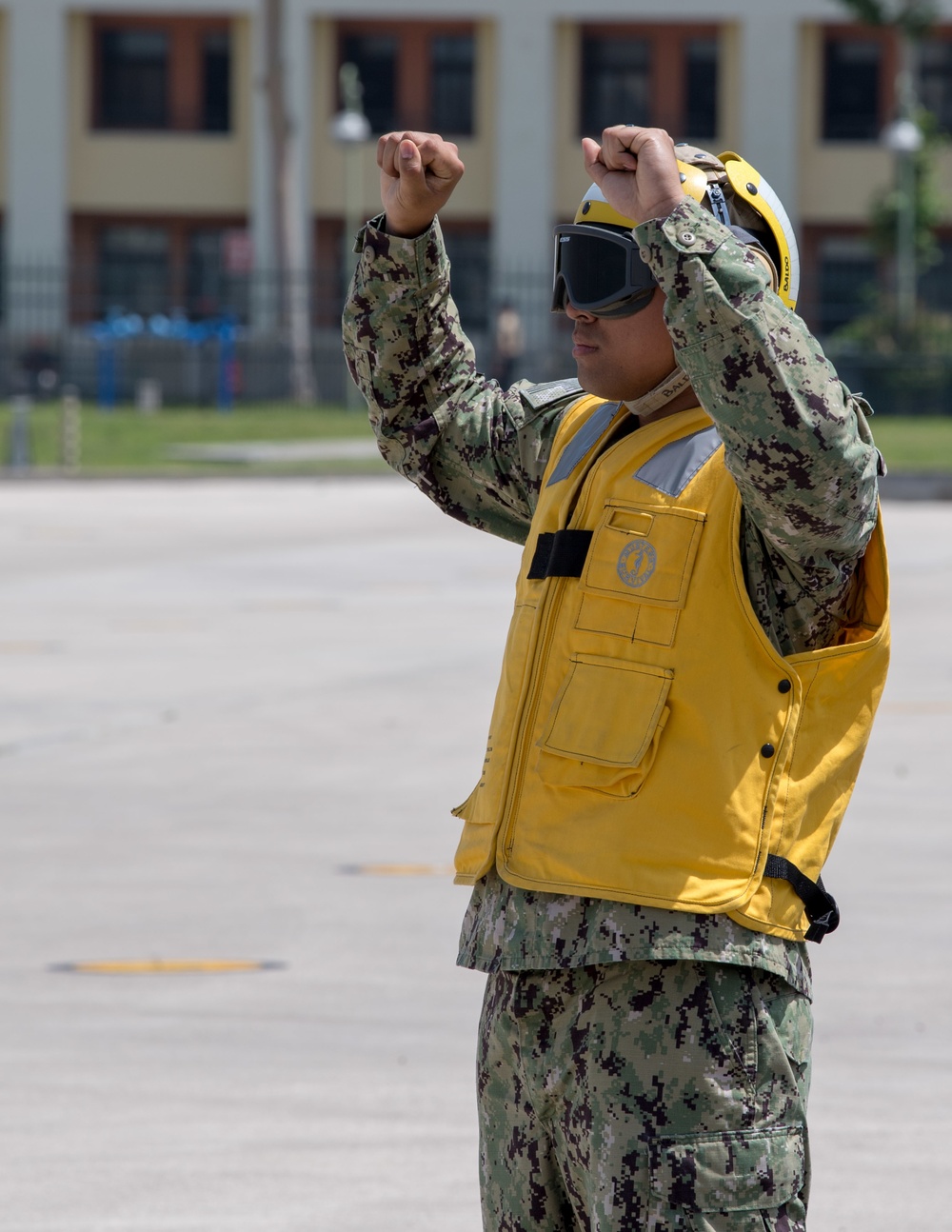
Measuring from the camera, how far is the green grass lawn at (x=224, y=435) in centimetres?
2633

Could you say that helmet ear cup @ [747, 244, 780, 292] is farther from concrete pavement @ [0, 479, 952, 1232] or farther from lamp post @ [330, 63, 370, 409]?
lamp post @ [330, 63, 370, 409]

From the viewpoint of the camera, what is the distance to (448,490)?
10.8 feet

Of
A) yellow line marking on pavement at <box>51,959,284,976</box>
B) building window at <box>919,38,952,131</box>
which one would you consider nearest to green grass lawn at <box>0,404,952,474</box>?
building window at <box>919,38,952,131</box>

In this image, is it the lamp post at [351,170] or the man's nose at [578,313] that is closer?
the man's nose at [578,313]

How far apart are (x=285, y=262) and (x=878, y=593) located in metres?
38.5

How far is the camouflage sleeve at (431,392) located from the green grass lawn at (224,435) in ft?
72.5

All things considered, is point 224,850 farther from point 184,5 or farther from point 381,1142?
point 184,5

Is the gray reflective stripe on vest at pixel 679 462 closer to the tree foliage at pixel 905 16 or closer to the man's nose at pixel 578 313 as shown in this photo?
the man's nose at pixel 578 313

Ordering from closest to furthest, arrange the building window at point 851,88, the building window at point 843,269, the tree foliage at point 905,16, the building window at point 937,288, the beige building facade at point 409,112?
the tree foliage at point 905,16
the building window at point 937,288
the beige building facade at point 409,112
the building window at point 843,269
the building window at point 851,88

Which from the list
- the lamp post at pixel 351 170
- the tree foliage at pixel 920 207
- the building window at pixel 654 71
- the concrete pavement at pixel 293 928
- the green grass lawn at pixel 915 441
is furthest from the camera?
the building window at pixel 654 71

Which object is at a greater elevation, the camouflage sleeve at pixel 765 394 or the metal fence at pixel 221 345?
the camouflage sleeve at pixel 765 394

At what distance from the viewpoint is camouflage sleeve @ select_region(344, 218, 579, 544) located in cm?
317

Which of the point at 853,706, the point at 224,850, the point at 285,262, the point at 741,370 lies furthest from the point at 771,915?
the point at 285,262

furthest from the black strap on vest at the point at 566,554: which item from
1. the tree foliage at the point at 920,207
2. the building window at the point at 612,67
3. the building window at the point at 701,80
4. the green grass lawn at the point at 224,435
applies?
the building window at the point at 701,80
